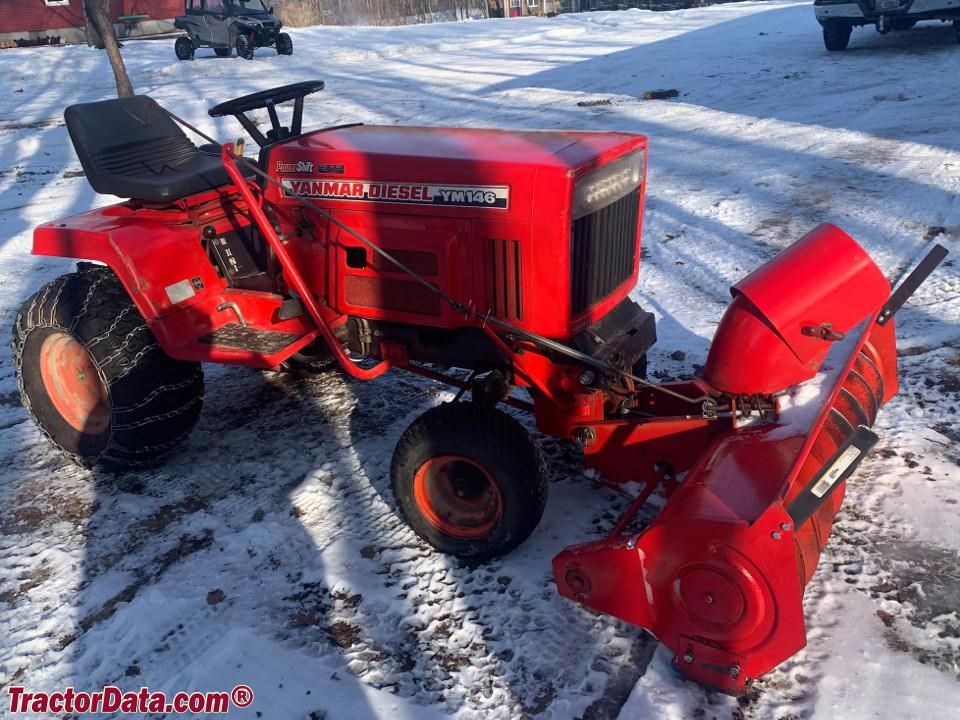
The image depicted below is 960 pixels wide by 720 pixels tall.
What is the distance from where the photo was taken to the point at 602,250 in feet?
9.02

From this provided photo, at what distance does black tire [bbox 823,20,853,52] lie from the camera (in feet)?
40.3

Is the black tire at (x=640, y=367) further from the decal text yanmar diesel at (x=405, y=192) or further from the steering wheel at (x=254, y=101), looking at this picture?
the steering wheel at (x=254, y=101)

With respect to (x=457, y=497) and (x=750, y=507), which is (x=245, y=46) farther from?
(x=750, y=507)

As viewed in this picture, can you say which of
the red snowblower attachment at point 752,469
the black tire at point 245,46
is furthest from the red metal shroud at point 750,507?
the black tire at point 245,46

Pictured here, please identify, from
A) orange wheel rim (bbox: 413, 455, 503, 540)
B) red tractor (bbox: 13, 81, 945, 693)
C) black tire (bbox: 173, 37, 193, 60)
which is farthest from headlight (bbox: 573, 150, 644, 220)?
black tire (bbox: 173, 37, 193, 60)

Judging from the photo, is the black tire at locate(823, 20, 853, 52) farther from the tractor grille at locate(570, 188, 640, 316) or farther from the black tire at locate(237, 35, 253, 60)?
the black tire at locate(237, 35, 253, 60)

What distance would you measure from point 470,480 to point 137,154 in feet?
8.27

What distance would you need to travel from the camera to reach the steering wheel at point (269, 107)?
10.2 feet

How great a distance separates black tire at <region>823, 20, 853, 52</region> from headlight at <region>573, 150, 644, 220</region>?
1169cm

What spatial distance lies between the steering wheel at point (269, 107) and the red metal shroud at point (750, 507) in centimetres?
197

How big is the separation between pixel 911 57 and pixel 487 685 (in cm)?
1270

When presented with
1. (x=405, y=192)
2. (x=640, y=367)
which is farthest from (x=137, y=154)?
(x=640, y=367)

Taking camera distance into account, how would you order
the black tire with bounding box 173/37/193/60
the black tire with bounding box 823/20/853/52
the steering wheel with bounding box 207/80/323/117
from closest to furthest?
1. the steering wheel with bounding box 207/80/323/117
2. the black tire with bounding box 823/20/853/52
3. the black tire with bounding box 173/37/193/60

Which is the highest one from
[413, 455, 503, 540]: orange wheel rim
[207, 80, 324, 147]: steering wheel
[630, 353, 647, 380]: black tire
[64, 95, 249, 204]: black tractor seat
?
[207, 80, 324, 147]: steering wheel
